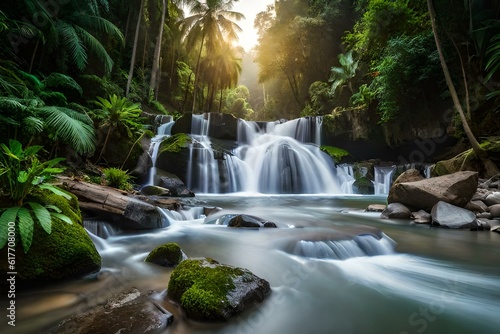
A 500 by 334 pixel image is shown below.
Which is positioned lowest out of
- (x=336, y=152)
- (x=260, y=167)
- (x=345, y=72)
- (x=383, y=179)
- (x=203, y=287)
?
(x=203, y=287)

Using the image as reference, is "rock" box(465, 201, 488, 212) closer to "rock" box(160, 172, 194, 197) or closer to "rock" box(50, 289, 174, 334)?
"rock" box(50, 289, 174, 334)

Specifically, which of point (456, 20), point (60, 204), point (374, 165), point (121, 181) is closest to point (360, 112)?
point (374, 165)

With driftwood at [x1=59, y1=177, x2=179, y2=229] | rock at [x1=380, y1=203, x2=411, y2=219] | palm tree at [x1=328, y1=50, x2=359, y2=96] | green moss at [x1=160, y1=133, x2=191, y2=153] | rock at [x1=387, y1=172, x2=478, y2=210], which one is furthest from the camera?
palm tree at [x1=328, y1=50, x2=359, y2=96]

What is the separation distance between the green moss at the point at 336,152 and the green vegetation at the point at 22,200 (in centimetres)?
1380

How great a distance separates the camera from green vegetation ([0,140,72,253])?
94.3 inches

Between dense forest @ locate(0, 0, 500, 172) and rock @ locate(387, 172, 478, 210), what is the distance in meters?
3.91

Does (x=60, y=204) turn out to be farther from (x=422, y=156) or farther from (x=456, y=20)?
(x=422, y=156)

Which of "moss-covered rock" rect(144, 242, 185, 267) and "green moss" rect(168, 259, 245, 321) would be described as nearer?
"green moss" rect(168, 259, 245, 321)

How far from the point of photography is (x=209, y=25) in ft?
82.2

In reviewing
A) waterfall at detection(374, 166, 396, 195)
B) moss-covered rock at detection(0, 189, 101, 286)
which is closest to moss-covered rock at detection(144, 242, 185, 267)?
moss-covered rock at detection(0, 189, 101, 286)

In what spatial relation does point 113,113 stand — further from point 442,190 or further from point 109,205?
point 442,190

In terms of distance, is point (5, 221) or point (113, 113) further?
point (113, 113)

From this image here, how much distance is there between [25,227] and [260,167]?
37.9 ft

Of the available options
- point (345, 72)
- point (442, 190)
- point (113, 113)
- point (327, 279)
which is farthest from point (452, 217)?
point (345, 72)
